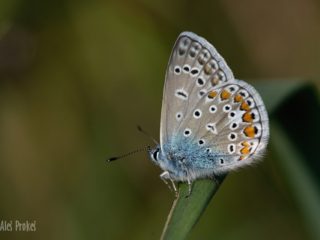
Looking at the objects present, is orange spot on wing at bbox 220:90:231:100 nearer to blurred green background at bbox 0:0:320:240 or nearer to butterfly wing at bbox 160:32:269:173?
butterfly wing at bbox 160:32:269:173

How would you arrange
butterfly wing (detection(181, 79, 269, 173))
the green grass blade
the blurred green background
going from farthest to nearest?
the blurred green background, butterfly wing (detection(181, 79, 269, 173)), the green grass blade

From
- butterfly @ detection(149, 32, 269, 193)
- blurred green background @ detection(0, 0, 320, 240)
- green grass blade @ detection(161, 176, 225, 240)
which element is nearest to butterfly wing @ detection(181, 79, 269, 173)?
butterfly @ detection(149, 32, 269, 193)

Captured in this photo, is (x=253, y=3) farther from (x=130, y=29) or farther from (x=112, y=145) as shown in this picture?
(x=112, y=145)

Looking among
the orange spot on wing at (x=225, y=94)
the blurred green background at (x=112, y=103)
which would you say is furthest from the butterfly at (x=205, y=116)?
the blurred green background at (x=112, y=103)

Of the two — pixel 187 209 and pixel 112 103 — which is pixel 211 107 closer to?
pixel 187 209

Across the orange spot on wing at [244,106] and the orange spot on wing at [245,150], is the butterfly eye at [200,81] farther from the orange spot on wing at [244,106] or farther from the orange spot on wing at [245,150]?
the orange spot on wing at [245,150]

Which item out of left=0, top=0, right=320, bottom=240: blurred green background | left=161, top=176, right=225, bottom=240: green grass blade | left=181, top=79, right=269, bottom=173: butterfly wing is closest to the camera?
left=161, top=176, right=225, bottom=240: green grass blade

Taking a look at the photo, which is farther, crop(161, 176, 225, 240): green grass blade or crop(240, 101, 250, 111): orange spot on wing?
crop(240, 101, 250, 111): orange spot on wing
